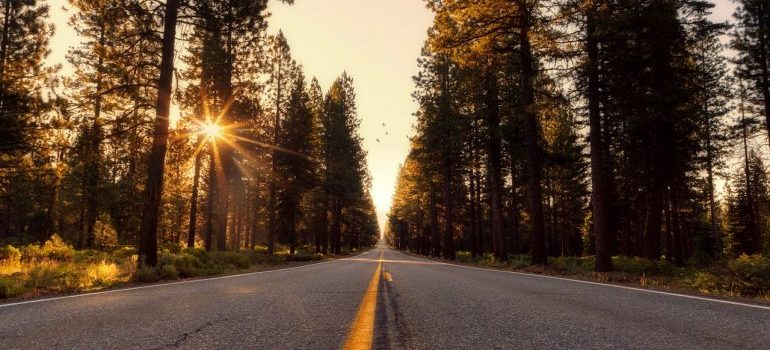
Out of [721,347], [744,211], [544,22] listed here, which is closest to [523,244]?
[744,211]

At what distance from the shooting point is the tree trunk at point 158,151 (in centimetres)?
1208

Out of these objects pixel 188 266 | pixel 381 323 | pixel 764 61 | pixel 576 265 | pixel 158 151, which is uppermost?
pixel 764 61

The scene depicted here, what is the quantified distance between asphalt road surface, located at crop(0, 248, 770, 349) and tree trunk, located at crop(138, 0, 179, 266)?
7.06 meters

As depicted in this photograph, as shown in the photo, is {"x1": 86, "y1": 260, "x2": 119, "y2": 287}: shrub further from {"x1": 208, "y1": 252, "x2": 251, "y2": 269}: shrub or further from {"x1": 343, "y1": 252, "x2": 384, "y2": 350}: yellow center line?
{"x1": 343, "y1": 252, "x2": 384, "y2": 350}: yellow center line

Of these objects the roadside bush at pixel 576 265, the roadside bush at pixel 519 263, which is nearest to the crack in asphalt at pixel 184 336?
the roadside bush at pixel 576 265

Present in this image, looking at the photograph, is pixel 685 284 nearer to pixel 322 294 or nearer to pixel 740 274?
pixel 740 274

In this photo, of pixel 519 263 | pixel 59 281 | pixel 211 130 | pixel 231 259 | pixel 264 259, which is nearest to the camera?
pixel 59 281

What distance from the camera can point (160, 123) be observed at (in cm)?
1262

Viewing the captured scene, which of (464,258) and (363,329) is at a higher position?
(363,329)

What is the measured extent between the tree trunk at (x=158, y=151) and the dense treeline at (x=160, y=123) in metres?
0.03

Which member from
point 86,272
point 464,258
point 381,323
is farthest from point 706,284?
point 464,258

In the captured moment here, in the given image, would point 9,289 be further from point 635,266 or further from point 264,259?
point 635,266

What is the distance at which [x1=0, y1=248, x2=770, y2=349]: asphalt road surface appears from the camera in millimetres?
2873

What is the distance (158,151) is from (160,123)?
0.85 meters
